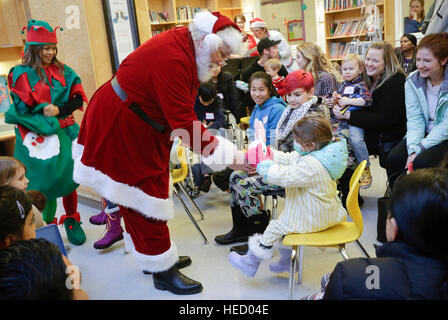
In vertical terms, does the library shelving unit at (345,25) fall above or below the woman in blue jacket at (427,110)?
above

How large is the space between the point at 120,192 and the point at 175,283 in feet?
2.09

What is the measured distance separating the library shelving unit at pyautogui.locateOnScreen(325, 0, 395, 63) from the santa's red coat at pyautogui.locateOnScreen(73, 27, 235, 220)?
583 cm

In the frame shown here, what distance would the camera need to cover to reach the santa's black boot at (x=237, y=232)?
9.01 ft

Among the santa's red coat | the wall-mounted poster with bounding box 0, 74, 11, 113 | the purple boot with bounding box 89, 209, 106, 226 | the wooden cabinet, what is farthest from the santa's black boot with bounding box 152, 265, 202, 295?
the wooden cabinet

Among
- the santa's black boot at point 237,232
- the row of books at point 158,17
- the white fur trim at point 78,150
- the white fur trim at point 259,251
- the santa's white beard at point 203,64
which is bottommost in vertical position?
the santa's black boot at point 237,232

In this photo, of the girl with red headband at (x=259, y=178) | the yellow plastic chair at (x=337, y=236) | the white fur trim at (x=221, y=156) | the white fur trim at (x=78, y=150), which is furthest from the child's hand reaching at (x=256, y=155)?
the white fur trim at (x=78, y=150)

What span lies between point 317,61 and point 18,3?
3658mm

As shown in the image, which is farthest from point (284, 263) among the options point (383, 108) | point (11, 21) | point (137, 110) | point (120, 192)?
point (11, 21)

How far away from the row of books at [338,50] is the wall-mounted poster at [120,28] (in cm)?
500

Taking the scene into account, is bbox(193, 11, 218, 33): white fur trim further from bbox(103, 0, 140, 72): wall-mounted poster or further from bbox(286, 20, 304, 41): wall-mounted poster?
bbox(286, 20, 304, 41): wall-mounted poster

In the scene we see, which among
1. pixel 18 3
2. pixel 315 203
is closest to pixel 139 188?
pixel 315 203

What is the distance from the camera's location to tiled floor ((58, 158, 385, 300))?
2189 millimetres

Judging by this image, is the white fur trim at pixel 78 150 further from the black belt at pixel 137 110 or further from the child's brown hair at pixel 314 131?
the child's brown hair at pixel 314 131

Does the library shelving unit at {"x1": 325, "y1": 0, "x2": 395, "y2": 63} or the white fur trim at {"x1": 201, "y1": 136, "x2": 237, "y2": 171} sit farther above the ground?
the library shelving unit at {"x1": 325, "y1": 0, "x2": 395, "y2": 63}
